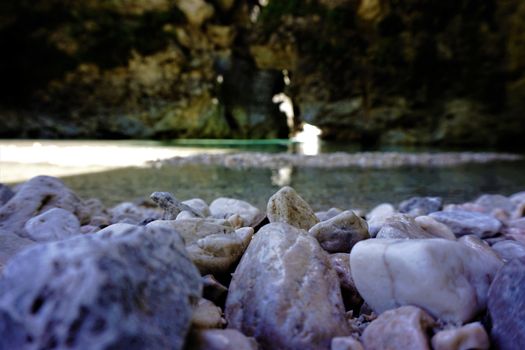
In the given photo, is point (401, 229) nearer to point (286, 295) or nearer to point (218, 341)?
point (286, 295)

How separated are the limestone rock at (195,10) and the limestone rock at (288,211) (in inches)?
930

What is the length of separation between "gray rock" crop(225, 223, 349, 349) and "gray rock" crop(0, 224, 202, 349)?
→ 225 millimetres

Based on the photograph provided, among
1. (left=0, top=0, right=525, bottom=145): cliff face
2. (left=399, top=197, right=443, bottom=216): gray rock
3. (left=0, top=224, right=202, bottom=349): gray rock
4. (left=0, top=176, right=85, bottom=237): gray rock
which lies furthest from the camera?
(left=0, top=0, right=525, bottom=145): cliff face

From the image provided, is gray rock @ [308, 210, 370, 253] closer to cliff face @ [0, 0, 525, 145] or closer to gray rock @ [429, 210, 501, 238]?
gray rock @ [429, 210, 501, 238]

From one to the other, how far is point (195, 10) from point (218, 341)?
965 inches

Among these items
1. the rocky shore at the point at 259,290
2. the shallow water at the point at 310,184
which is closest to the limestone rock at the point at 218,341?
the rocky shore at the point at 259,290

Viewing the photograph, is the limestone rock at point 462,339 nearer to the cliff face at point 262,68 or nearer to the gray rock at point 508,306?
the gray rock at point 508,306

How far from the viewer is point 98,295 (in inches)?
26.9

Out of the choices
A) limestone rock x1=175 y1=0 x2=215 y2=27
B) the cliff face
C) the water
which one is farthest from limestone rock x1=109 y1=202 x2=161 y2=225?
limestone rock x1=175 y1=0 x2=215 y2=27

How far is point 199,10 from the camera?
23.0 metres

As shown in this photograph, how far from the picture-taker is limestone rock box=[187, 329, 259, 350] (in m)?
0.85

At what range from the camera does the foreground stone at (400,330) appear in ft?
2.95

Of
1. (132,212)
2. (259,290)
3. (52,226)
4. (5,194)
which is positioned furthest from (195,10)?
(259,290)

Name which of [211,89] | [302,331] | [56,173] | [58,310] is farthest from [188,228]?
[211,89]
